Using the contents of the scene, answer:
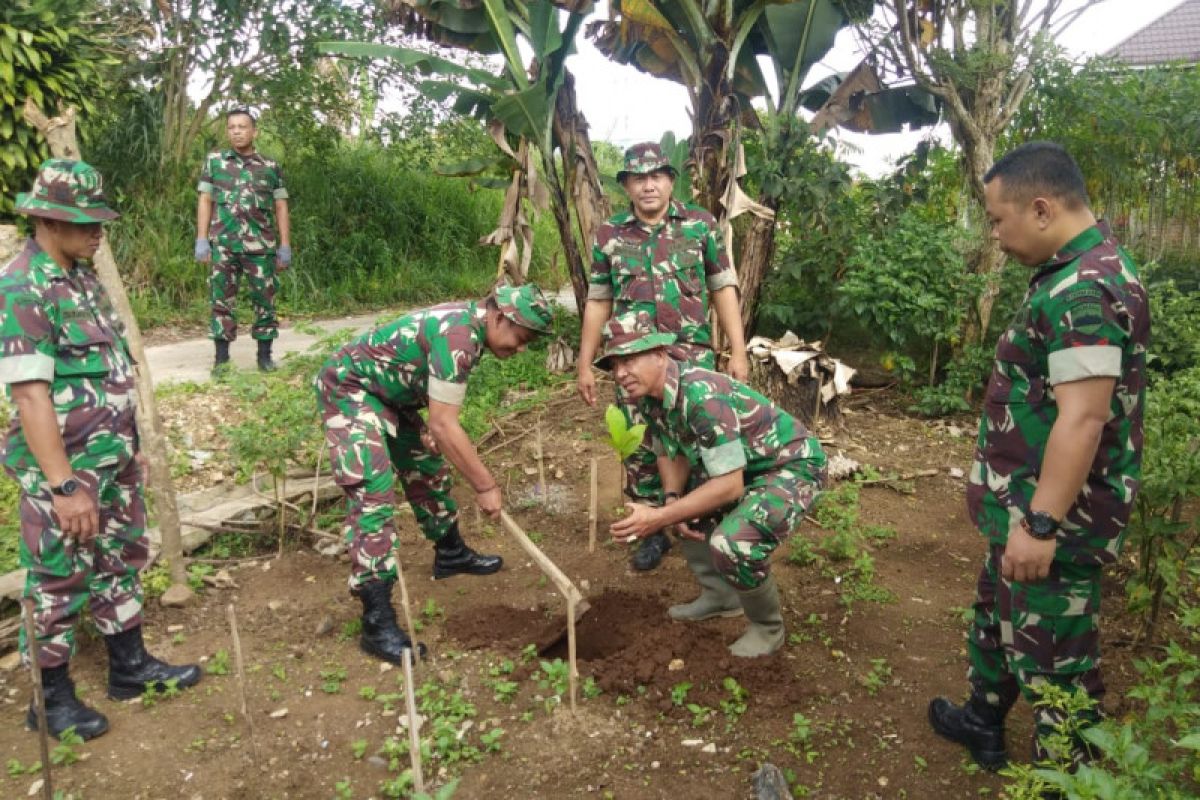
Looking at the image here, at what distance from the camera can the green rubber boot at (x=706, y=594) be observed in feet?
12.5

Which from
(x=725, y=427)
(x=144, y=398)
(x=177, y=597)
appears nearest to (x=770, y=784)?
(x=725, y=427)

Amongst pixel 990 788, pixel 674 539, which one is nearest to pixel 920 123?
pixel 674 539

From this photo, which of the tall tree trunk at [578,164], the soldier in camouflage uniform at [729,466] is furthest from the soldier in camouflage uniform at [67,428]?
the tall tree trunk at [578,164]

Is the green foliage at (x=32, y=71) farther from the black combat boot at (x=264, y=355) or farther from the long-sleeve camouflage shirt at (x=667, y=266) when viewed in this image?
the long-sleeve camouflage shirt at (x=667, y=266)

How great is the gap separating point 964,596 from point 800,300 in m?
3.66

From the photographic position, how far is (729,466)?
3133 mm

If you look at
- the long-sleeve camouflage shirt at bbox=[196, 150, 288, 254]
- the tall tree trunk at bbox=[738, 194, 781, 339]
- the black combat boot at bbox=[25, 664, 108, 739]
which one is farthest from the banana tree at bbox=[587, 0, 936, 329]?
the black combat boot at bbox=[25, 664, 108, 739]

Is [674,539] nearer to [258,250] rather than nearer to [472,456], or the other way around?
[472,456]

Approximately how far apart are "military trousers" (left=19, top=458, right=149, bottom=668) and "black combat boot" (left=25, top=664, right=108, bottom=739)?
0.07 metres

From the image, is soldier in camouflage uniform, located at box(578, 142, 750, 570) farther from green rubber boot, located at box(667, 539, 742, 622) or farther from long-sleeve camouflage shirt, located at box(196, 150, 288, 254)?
long-sleeve camouflage shirt, located at box(196, 150, 288, 254)

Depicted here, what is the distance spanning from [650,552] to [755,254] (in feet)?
11.1

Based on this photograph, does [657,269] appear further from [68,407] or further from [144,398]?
[68,407]

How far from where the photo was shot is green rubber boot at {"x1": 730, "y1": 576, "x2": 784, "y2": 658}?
340 cm

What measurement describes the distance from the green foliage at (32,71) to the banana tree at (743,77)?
4237 millimetres
